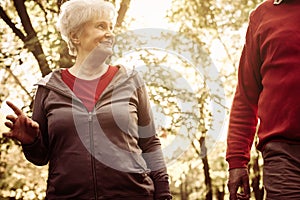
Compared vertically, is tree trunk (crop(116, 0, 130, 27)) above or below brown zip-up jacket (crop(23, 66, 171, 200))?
below

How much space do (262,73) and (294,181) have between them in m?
0.59

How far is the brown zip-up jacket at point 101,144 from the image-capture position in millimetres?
3098

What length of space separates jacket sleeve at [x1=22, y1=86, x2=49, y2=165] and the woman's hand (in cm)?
9

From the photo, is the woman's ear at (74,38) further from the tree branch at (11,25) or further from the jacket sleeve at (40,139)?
the tree branch at (11,25)

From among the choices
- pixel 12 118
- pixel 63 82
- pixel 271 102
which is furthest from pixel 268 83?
pixel 12 118

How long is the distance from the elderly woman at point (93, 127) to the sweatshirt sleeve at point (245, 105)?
17.8 inches

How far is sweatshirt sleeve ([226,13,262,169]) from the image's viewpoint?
3094mm

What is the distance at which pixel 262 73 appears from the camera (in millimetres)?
2998

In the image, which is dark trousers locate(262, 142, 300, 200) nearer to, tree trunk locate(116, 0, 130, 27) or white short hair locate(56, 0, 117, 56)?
white short hair locate(56, 0, 117, 56)

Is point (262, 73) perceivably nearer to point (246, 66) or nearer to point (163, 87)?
point (246, 66)

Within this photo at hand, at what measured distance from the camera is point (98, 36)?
3.52m

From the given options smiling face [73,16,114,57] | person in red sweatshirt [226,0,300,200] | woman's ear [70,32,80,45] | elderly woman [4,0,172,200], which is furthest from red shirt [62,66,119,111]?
person in red sweatshirt [226,0,300,200]

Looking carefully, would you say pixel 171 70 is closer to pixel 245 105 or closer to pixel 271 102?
pixel 245 105

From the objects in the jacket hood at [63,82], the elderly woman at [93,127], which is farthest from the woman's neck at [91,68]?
the jacket hood at [63,82]
